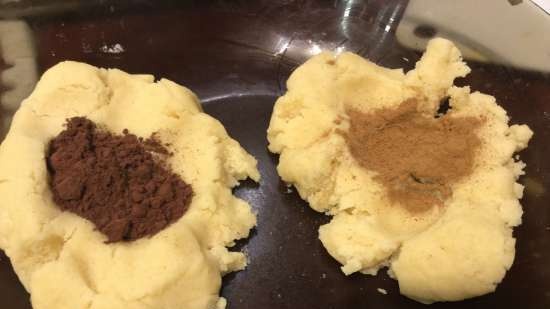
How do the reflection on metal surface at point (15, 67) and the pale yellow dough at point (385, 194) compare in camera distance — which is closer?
the pale yellow dough at point (385, 194)

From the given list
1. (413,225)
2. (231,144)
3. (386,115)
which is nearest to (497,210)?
(413,225)

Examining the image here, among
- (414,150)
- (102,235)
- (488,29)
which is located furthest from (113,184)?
(488,29)

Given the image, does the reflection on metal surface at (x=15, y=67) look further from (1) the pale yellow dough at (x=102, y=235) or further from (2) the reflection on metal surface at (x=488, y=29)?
(2) the reflection on metal surface at (x=488, y=29)

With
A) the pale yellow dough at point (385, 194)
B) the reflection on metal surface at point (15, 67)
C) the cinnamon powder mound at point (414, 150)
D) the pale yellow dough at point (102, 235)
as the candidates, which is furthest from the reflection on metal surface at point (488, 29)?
the reflection on metal surface at point (15, 67)

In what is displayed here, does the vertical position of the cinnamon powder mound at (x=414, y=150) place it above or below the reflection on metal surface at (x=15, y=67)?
above

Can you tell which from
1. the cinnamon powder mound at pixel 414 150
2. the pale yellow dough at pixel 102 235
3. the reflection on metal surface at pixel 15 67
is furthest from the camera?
the reflection on metal surface at pixel 15 67

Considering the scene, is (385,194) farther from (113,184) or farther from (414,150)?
(113,184)

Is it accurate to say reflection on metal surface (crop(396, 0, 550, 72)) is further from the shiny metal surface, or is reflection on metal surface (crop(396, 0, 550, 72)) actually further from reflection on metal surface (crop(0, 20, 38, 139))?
reflection on metal surface (crop(0, 20, 38, 139))

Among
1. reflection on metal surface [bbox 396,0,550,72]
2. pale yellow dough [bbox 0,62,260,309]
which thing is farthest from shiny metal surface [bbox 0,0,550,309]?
pale yellow dough [bbox 0,62,260,309]
